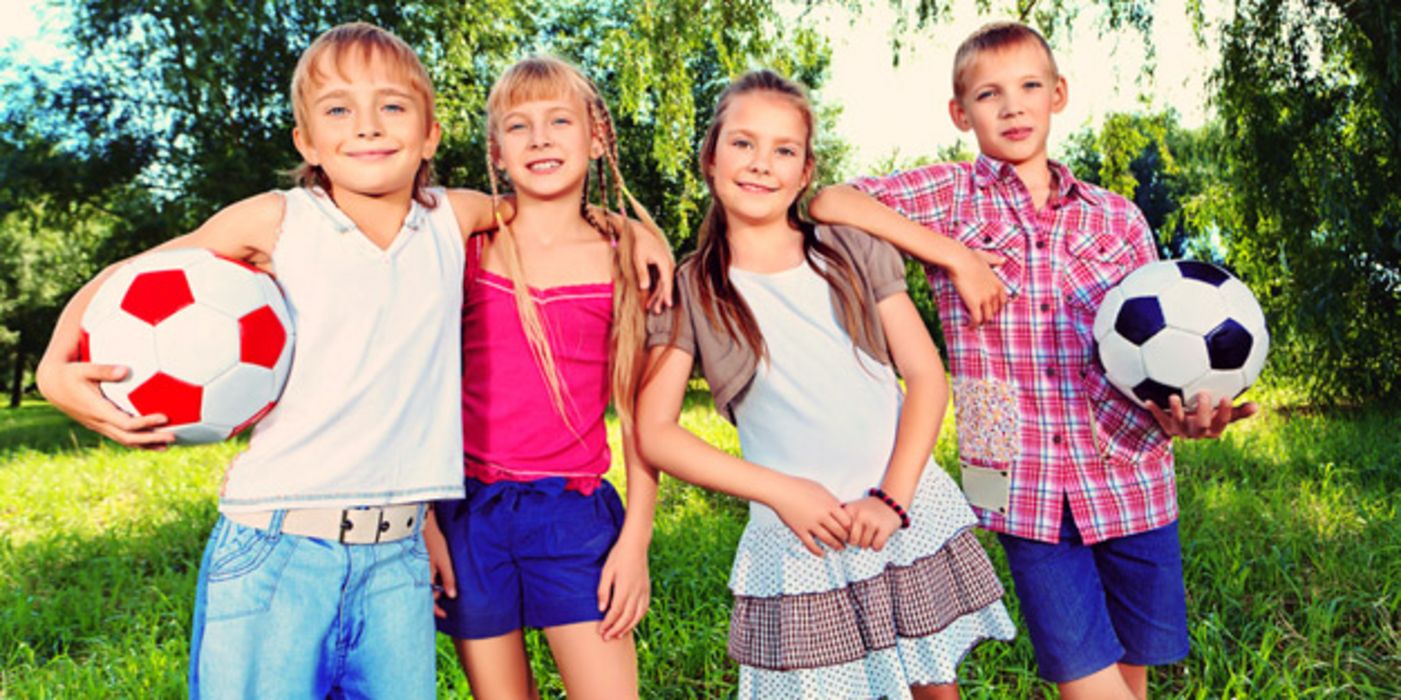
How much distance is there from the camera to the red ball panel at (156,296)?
164 cm

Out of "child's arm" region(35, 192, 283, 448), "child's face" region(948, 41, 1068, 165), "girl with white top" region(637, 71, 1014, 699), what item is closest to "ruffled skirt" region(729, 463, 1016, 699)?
"girl with white top" region(637, 71, 1014, 699)

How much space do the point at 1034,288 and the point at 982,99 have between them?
0.45 meters

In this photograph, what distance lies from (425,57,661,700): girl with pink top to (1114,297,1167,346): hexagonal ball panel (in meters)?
0.97

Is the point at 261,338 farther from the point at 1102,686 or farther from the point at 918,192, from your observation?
the point at 1102,686

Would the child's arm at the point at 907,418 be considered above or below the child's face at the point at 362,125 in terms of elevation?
below

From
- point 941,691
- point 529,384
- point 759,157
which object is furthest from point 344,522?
point 941,691

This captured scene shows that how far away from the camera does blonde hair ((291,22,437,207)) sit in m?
1.86

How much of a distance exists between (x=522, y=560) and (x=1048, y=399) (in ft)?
3.81

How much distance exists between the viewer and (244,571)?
5.35 feet

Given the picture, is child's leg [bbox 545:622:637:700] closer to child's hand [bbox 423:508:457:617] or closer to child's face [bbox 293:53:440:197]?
child's hand [bbox 423:508:457:617]

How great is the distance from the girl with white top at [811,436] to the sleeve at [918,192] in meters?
0.26

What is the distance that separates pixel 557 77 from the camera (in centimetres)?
209

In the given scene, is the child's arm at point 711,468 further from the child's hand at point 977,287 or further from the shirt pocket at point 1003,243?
the shirt pocket at point 1003,243

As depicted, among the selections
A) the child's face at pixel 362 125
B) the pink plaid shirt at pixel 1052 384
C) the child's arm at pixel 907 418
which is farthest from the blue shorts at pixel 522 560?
the pink plaid shirt at pixel 1052 384
